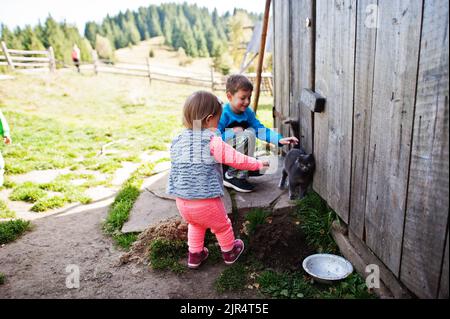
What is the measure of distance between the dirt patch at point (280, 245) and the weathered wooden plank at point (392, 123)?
668 mm

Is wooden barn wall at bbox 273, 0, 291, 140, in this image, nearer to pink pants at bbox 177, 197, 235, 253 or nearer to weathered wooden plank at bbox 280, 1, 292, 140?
weathered wooden plank at bbox 280, 1, 292, 140

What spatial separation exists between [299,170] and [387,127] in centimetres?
141

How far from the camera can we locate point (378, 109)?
2.13m

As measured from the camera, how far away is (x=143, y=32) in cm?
7025

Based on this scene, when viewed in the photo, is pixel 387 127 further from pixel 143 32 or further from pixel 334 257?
pixel 143 32

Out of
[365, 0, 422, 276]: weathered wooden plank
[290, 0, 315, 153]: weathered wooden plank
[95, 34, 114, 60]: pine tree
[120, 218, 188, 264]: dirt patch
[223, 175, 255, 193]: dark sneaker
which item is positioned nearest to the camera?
[365, 0, 422, 276]: weathered wooden plank

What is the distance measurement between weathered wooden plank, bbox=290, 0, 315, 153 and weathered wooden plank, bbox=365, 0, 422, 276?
1.18 m

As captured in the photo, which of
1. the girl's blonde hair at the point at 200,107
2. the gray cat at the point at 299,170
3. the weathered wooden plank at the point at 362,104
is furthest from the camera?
the gray cat at the point at 299,170

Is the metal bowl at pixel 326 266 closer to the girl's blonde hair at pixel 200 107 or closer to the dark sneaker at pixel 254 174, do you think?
the girl's blonde hair at pixel 200 107

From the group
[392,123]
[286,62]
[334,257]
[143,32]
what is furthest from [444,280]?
[143,32]

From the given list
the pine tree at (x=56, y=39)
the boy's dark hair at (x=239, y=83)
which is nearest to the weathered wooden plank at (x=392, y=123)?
the boy's dark hair at (x=239, y=83)

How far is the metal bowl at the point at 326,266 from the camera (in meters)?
2.54

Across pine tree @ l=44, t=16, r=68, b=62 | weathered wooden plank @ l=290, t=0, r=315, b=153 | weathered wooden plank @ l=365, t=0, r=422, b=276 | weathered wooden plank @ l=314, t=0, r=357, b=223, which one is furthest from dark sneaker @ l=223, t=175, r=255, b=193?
pine tree @ l=44, t=16, r=68, b=62

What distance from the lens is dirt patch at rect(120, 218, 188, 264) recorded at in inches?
120
